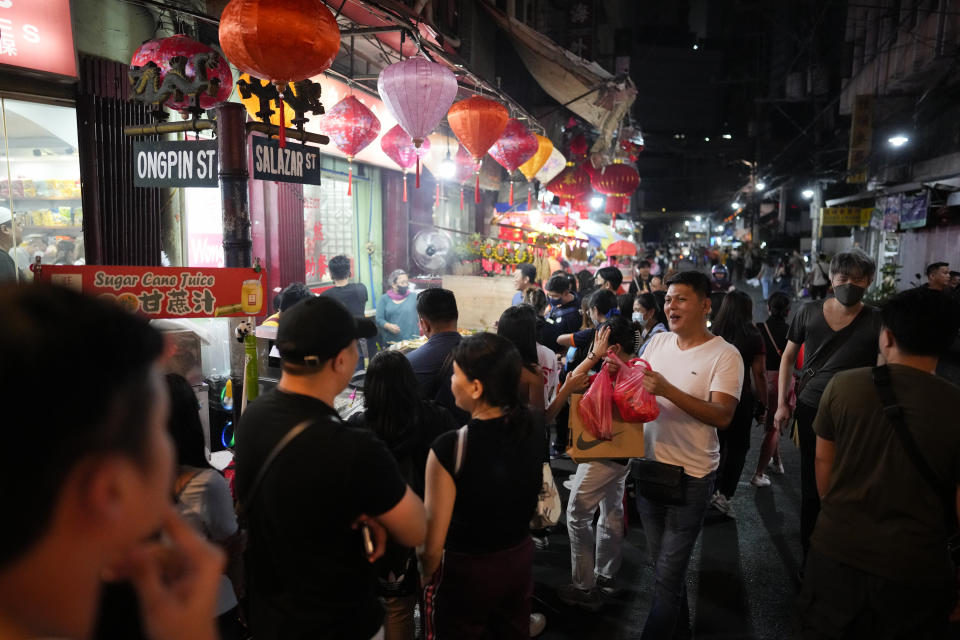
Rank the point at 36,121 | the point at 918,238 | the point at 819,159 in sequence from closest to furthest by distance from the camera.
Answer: the point at 36,121, the point at 918,238, the point at 819,159

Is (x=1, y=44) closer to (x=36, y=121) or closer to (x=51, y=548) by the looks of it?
(x=36, y=121)

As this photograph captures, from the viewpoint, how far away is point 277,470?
2029 mm

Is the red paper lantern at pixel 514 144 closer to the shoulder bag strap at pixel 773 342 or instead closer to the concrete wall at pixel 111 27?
the shoulder bag strap at pixel 773 342

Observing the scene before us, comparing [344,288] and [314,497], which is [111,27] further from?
[314,497]

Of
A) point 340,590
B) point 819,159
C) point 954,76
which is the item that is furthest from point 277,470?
point 819,159

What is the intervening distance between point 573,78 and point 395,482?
39.9ft

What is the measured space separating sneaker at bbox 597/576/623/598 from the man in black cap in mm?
2836

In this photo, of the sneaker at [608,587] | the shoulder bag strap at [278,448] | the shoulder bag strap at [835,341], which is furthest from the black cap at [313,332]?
the shoulder bag strap at [835,341]

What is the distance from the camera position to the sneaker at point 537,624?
405 centimetres

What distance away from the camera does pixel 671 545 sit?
3508 millimetres

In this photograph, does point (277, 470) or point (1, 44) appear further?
point (1, 44)

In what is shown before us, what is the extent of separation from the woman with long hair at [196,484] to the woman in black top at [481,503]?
0.86 meters

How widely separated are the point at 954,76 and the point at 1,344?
64.6ft

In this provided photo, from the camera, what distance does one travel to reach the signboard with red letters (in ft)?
17.4
